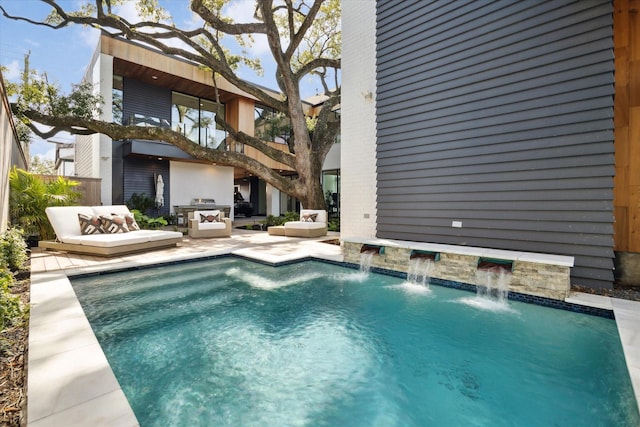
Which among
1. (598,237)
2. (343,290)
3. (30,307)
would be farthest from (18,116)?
(598,237)

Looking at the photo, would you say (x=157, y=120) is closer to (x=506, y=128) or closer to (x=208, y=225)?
(x=208, y=225)

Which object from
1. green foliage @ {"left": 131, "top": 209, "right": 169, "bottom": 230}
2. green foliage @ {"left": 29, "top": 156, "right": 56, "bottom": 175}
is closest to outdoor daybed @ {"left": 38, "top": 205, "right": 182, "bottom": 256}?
green foliage @ {"left": 131, "top": 209, "right": 169, "bottom": 230}

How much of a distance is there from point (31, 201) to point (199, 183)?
6960mm

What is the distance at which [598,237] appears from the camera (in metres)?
3.59

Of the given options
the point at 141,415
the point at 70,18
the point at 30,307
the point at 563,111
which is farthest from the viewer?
the point at 70,18

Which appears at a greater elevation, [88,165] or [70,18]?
[70,18]

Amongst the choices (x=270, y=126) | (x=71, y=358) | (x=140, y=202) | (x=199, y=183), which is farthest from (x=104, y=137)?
(x=71, y=358)

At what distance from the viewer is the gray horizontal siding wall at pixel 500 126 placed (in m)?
3.64

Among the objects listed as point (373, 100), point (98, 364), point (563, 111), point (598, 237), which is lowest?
point (98, 364)

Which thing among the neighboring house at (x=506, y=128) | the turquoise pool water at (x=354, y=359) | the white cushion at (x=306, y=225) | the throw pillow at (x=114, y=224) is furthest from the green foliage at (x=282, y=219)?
the turquoise pool water at (x=354, y=359)

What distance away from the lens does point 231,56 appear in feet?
36.9

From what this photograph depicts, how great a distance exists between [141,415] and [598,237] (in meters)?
4.74

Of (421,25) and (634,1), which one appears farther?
(421,25)

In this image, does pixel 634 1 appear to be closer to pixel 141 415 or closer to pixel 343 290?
pixel 343 290
